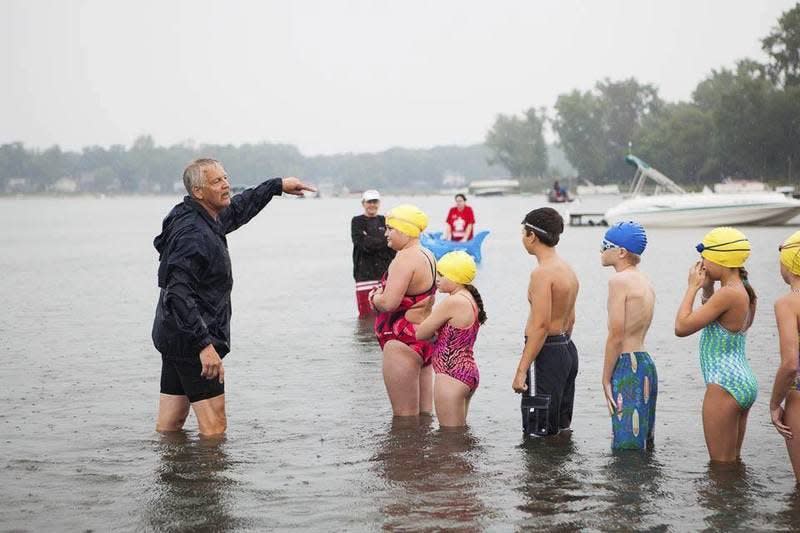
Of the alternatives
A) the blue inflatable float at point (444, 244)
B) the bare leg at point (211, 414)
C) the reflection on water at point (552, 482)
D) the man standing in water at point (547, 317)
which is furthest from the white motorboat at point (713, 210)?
the bare leg at point (211, 414)

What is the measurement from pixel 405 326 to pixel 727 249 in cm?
261

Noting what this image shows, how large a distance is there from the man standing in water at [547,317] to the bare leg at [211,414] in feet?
6.49

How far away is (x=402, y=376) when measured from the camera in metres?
8.72

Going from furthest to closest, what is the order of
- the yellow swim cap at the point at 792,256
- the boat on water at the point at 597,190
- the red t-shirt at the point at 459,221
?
the boat on water at the point at 597,190
the red t-shirt at the point at 459,221
the yellow swim cap at the point at 792,256

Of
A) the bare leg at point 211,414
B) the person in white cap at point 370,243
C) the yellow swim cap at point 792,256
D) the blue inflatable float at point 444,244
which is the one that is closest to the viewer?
the yellow swim cap at point 792,256

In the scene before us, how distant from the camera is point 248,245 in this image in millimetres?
46812

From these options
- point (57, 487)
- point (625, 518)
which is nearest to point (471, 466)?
point (625, 518)

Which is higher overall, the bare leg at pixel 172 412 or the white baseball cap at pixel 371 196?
the white baseball cap at pixel 371 196

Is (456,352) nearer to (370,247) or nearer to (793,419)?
(793,419)

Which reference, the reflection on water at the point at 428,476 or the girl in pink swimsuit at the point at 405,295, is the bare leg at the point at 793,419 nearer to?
the reflection on water at the point at 428,476

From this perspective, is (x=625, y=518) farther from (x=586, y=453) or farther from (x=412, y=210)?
(x=412, y=210)

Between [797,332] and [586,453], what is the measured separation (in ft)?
7.18

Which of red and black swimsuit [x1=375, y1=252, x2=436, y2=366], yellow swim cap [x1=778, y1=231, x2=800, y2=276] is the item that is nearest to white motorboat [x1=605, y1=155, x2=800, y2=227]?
red and black swimsuit [x1=375, y1=252, x2=436, y2=366]

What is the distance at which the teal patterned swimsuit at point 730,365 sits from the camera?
22.3 ft
